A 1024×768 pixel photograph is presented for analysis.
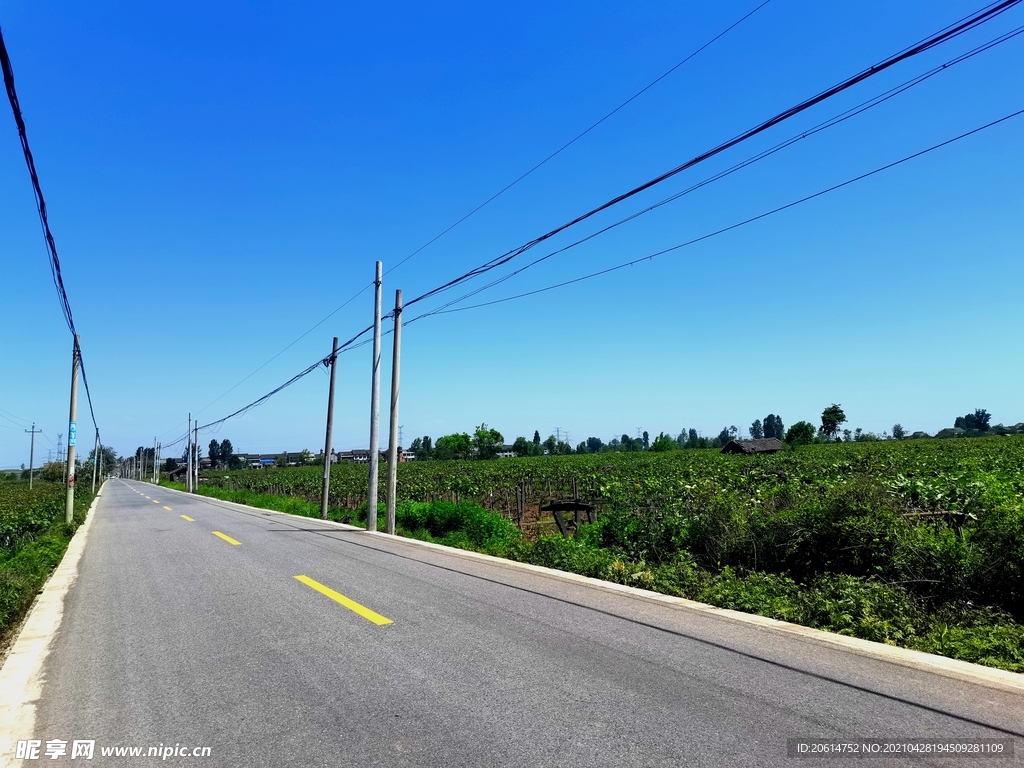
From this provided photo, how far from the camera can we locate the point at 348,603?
7227 mm

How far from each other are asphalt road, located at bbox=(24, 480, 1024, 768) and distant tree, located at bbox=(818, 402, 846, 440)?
450 feet

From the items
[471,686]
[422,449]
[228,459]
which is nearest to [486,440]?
[422,449]

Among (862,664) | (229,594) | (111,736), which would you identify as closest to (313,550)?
(229,594)

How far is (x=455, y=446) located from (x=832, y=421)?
8015cm

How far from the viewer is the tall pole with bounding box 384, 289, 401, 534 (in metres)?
16.5

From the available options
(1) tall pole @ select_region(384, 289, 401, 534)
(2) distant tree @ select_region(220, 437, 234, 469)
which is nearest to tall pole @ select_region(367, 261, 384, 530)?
(1) tall pole @ select_region(384, 289, 401, 534)

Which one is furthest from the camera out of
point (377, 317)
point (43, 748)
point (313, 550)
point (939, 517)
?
point (377, 317)

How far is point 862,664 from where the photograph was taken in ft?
15.8

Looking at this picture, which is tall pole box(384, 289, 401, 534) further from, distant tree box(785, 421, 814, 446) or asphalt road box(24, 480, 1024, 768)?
distant tree box(785, 421, 814, 446)

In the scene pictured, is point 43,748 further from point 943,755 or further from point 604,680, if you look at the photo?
point 943,755

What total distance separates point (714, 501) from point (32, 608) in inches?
404

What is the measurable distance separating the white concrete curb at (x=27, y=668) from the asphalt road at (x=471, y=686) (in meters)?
0.10

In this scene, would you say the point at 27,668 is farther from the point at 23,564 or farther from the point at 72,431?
the point at 72,431

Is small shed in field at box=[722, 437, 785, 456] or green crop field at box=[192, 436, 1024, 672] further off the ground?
small shed in field at box=[722, 437, 785, 456]
